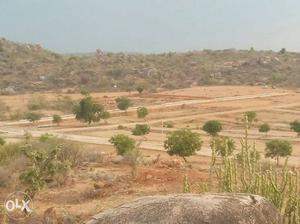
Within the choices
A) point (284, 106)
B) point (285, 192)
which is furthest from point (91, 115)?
point (285, 192)

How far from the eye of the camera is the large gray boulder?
538 cm

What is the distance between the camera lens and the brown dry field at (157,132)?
1582 centimetres

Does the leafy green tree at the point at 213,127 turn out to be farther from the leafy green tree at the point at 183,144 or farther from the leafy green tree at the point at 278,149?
the leafy green tree at the point at 183,144

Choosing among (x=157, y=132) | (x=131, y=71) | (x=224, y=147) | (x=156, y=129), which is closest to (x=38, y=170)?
(x=224, y=147)

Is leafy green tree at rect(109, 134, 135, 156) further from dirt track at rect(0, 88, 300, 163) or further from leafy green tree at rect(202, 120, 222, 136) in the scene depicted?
leafy green tree at rect(202, 120, 222, 136)

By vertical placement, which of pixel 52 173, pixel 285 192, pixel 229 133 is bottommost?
Answer: pixel 229 133

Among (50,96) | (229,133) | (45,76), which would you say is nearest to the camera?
(229,133)

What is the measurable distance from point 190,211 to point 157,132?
41.5 m

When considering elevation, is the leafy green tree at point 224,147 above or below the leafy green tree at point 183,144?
above

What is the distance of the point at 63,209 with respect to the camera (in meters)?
14.2

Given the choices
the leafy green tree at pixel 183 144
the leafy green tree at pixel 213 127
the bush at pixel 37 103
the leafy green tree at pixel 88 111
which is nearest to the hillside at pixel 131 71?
the bush at pixel 37 103

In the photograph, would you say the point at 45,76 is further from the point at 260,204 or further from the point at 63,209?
the point at 260,204

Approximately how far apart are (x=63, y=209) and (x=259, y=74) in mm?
89138

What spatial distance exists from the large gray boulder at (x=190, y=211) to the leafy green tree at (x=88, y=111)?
46148 mm
